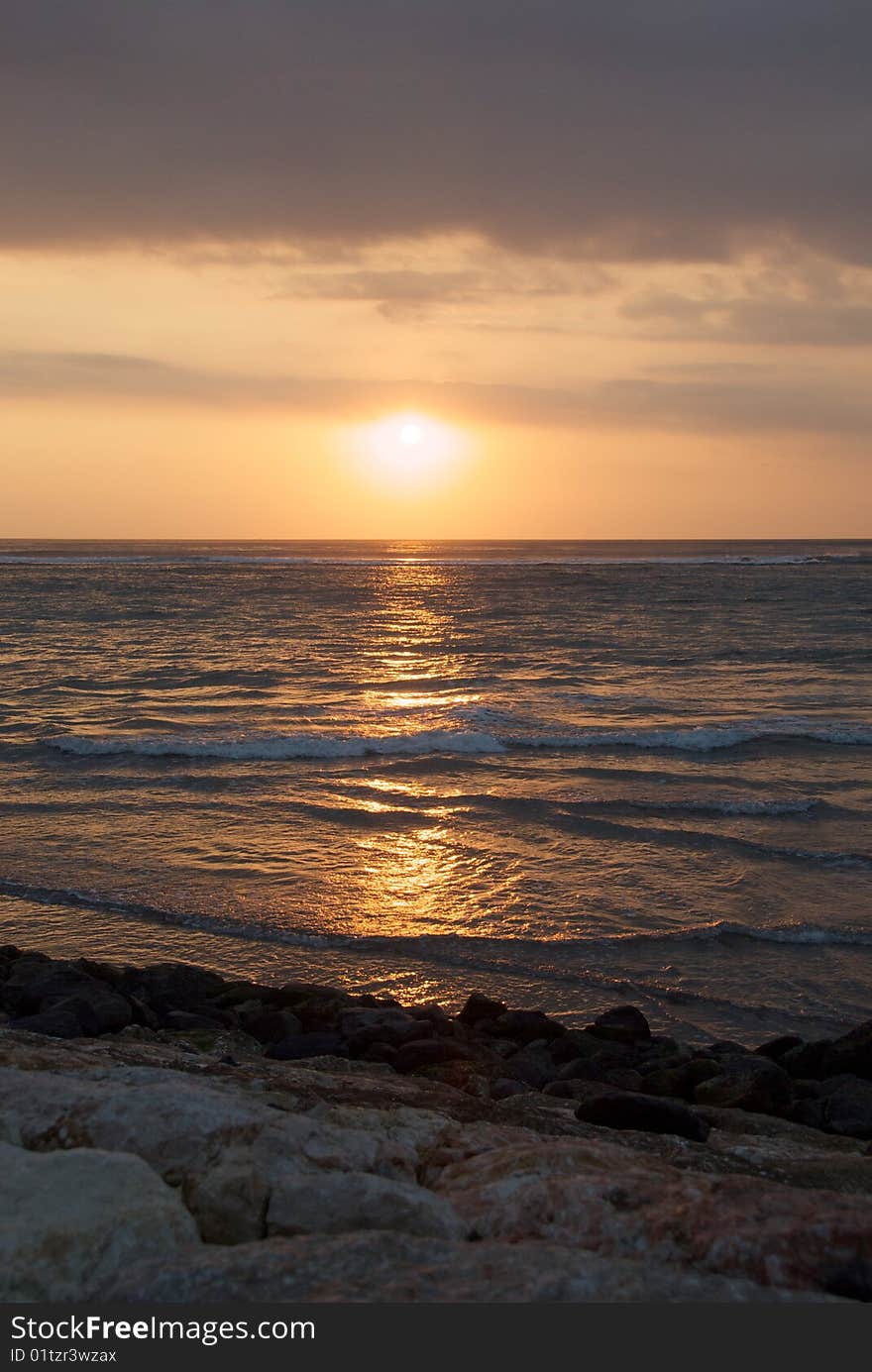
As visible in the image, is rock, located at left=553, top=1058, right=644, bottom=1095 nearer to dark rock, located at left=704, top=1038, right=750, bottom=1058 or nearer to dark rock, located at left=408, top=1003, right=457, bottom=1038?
dark rock, located at left=704, top=1038, right=750, bottom=1058

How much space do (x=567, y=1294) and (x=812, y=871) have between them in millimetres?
9068

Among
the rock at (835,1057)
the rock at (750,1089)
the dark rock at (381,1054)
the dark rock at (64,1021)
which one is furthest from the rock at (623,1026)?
the dark rock at (64,1021)

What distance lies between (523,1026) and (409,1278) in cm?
452

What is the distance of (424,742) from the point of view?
711 inches

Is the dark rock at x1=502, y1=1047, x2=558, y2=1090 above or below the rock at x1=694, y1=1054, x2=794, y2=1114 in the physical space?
below

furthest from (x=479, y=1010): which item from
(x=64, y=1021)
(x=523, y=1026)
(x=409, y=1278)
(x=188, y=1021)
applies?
(x=409, y=1278)

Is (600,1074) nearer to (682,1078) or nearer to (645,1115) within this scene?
(682,1078)

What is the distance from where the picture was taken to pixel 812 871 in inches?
440

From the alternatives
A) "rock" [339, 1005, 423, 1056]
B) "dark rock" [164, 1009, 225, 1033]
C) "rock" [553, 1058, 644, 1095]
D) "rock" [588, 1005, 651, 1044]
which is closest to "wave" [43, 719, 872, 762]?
"dark rock" [164, 1009, 225, 1033]

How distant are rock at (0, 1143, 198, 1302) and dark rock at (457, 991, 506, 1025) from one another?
437cm

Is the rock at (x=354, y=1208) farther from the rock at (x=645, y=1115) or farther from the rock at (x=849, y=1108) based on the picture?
the rock at (x=849, y=1108)

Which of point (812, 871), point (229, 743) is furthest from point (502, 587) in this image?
point (812, 871)

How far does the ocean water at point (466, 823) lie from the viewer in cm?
904

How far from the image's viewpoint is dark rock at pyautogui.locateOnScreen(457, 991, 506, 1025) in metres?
7.65
